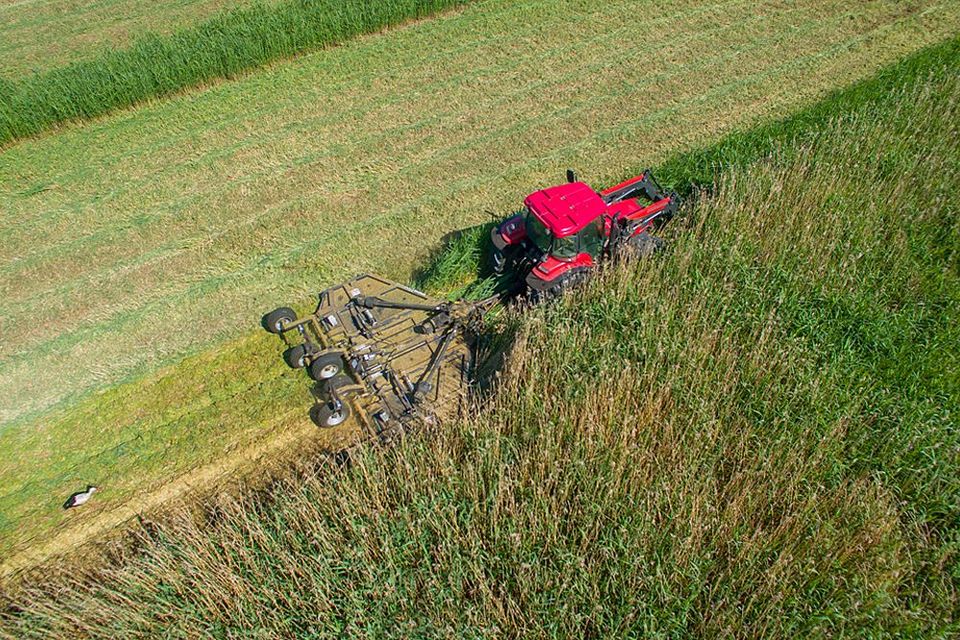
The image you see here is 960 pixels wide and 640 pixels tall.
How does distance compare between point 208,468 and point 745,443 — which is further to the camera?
point 208,468

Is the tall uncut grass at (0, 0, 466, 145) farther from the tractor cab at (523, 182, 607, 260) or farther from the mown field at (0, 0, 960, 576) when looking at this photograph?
the tractor cab at (523, 182, 607, 260)

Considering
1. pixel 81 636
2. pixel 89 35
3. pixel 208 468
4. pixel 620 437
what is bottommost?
pixel 208 468

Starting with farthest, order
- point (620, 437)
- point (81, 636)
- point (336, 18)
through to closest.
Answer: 1. point (336, 18)
2. point (620, 437)
3. point (81, 636)

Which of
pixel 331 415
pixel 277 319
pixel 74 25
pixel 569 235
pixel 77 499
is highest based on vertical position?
pixel 74 25

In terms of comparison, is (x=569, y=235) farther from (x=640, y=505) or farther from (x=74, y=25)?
(x=74, y=25)

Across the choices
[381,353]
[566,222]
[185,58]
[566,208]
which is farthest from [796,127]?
[185,58]

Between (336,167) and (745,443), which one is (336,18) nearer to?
(336,167)

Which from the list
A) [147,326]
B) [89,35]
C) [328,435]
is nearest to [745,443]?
[328,435]
